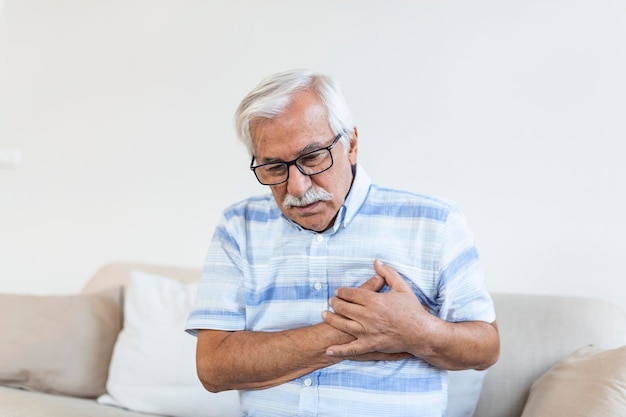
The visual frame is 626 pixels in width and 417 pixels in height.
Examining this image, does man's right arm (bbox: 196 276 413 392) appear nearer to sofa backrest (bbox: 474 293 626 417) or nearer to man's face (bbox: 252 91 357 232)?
man's face (bbox: 252 91 357 232)

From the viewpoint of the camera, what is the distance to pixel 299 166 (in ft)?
4.91

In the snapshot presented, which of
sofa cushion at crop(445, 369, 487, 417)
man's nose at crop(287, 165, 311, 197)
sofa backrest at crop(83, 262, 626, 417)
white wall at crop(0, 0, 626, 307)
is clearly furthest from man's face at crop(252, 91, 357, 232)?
white wall at crop(0, 0, 626, 307)

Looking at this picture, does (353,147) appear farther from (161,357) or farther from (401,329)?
(161,357)

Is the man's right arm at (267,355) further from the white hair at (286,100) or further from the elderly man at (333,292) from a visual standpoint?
the white hair at (286,100)

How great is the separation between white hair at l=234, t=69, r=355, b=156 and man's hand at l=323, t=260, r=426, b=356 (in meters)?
0.33

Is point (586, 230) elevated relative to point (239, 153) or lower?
lower

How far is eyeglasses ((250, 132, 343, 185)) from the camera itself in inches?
58.8

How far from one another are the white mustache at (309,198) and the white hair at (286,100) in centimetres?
12

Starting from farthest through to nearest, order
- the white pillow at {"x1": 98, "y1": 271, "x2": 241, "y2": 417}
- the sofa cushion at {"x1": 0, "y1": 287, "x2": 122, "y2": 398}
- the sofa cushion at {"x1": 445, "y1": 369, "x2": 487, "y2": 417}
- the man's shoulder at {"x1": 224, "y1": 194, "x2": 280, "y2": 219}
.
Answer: the sofa cushion at {"x1": 0, "y1": 287, "x2": 122, "y2": 398}, the white pillow at {"x1": 98, "y1": 271, "x2": 241, "y2": 417}, the sofa cushion at {"x1": 445, "y1": 369, "x2": 487, "y2": 417}, the man's shoulder at {"x1": 224, "y1": 194, "x2": 280, "y2": 219}

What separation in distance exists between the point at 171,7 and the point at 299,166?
158cm

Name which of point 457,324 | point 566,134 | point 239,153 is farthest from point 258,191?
point 457,324

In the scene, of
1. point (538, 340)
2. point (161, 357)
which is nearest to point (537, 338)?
point (538, 340)

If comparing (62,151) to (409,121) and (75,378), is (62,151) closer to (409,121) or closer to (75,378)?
(75,378)

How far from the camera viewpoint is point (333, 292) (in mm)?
1547
